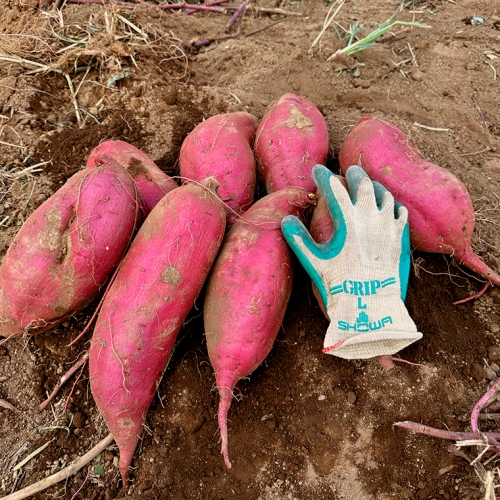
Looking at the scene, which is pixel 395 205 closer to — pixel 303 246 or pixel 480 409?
pixel 303 246

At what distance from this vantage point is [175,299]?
4.61ft

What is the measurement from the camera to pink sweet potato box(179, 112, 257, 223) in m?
1.75

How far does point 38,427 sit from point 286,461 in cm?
83

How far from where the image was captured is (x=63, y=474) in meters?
1.34

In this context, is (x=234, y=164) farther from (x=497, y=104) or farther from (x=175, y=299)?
(x=497, y=104)

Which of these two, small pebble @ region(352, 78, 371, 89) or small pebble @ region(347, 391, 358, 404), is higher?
small pebble @ region(352, 78, 371, 89)

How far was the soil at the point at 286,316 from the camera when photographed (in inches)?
51.9

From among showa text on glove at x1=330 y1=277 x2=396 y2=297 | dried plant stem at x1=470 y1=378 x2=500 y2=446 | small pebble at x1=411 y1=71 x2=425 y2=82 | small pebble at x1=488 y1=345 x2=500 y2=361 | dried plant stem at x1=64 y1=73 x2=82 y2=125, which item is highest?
dried plant stem at x1=64 y1=73 x2=82 y2=125

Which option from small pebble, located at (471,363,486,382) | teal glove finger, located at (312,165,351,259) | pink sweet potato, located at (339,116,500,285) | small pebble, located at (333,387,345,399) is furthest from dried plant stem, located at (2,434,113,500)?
pink sweet potato, located at (339,116,500,285)

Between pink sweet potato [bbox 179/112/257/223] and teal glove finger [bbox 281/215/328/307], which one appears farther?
pink sweet potato [bbox 179/112/257/223]

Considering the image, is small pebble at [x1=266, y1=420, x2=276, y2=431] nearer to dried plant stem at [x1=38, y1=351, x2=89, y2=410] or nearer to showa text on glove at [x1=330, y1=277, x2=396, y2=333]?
showa text on glove at [x1=330, y1=277, x2=396, y2=333]

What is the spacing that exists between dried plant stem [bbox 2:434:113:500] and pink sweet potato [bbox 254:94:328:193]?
1144mm

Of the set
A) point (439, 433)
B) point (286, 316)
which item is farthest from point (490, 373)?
point (286, 316)

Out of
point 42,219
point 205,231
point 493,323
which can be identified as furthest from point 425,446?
point 42,219
